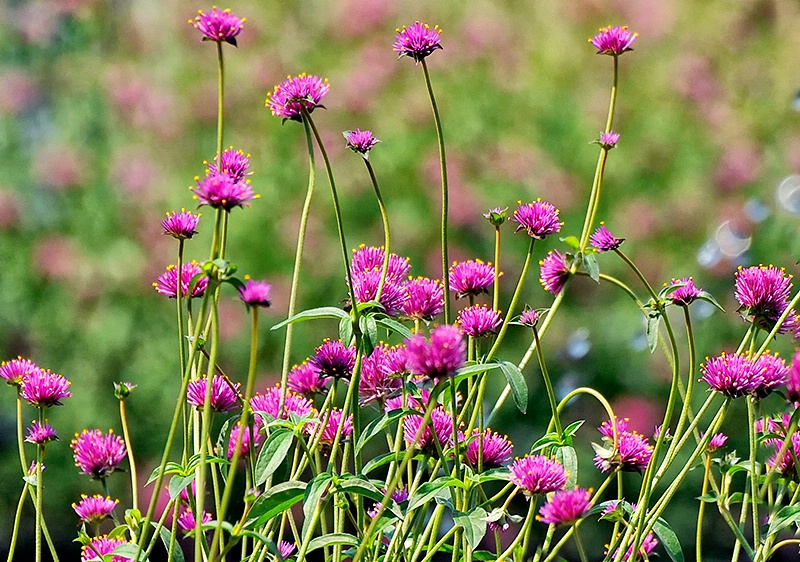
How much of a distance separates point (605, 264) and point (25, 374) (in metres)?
2.40

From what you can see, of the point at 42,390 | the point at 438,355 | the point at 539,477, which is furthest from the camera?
the point at 42,390

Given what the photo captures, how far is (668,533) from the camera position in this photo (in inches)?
53.3

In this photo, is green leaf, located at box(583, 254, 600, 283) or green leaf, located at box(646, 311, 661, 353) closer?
green leaf, located at box(583, 254, 600, 283)

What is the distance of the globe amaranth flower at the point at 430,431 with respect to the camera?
133cm

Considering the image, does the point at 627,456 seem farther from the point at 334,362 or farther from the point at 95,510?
the point at 95,510

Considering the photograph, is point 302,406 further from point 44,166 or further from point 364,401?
point 44,166

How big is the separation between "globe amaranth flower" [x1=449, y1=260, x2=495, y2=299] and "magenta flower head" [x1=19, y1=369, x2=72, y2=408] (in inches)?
19.5

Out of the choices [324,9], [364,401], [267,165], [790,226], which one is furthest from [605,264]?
[364,401]

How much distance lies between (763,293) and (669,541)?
308 mm

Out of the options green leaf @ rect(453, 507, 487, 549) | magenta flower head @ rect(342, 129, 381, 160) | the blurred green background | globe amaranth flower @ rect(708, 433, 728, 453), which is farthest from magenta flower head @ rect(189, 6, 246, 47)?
the blurred green background

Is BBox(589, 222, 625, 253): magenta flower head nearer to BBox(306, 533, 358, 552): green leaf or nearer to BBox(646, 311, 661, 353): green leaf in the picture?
BBox(646, 311, 661, 353): green leaf

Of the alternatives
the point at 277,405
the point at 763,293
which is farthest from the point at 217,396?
the point at 763,293

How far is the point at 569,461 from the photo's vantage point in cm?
133

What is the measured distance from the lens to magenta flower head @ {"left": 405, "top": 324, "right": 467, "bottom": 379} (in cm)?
104
